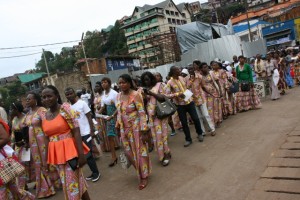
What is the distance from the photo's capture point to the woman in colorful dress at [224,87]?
27.8ft

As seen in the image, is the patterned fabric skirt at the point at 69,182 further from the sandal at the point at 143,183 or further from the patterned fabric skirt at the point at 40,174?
the patterned fabric skirt at the point at 40,174

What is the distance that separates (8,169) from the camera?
3301 mm

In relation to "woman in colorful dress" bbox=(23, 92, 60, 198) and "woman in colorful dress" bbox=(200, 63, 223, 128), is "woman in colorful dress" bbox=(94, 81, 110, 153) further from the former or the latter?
"woman in colorful dress" bbox=(200, 63, 223, 128)

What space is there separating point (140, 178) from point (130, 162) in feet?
0.97

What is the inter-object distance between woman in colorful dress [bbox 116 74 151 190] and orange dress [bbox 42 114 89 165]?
Answer: 1.31 metres

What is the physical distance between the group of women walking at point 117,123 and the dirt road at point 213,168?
29cm

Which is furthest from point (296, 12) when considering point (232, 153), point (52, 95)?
point (52, 95)

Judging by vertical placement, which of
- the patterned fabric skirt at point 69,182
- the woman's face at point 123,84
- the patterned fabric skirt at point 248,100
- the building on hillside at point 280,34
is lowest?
the patterned fabric skirt at point 248,100

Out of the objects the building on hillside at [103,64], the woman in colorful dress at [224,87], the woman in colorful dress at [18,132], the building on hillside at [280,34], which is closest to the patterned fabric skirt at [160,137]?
the woman in colorful dress at [18,132]

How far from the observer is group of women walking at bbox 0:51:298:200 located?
3.43 meters

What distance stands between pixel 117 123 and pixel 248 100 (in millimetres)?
5547

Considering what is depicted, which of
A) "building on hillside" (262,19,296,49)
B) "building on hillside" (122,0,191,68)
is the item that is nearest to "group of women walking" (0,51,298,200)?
"building on hillside" (262,19,296,49)

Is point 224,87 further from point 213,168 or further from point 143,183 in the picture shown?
point 143,183

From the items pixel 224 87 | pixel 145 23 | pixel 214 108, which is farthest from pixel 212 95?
pixel 145 23
